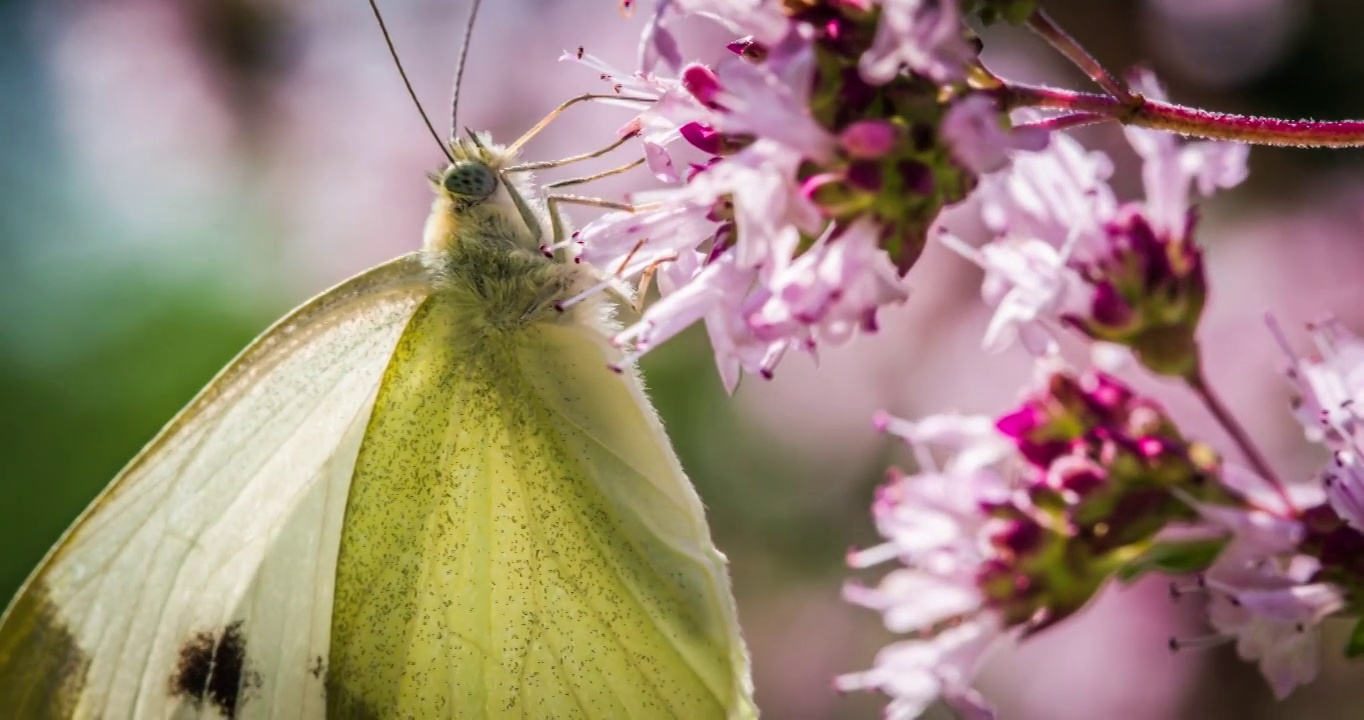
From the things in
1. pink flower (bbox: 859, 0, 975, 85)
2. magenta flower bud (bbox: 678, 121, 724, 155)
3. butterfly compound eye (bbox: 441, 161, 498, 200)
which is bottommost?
pink flower (bbox: 859, 0, 975, 85)

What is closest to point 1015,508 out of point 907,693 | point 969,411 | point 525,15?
point 907,693

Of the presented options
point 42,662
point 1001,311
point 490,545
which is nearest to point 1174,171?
point 1001,311

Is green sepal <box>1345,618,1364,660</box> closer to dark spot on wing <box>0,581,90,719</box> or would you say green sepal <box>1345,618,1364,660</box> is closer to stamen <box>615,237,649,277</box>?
stamen <box>615,237,649,277</box>

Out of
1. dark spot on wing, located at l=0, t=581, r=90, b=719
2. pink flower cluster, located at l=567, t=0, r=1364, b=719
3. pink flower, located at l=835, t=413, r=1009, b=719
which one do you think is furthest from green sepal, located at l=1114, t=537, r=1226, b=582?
dark spot on wing, located at l=0, t=581, r=90, b=719

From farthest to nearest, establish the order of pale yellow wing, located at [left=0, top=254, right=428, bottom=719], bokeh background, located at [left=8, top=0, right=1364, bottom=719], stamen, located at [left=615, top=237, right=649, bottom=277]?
bokeh background, located at [left=8, top=0, right=1364, bottom=719] < pale yellow wing, located at [left=0, top=254, right=428, bottom=719] < stamen, located at [left=615, top=237, right=649, bottom=277]

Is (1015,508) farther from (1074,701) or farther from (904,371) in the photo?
(904,371)

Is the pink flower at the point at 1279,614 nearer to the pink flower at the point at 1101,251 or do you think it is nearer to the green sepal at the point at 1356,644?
the green sepal at the point at 1356,644

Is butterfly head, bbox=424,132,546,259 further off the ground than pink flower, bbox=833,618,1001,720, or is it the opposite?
butterfly head, bbox=424,132,546,259
